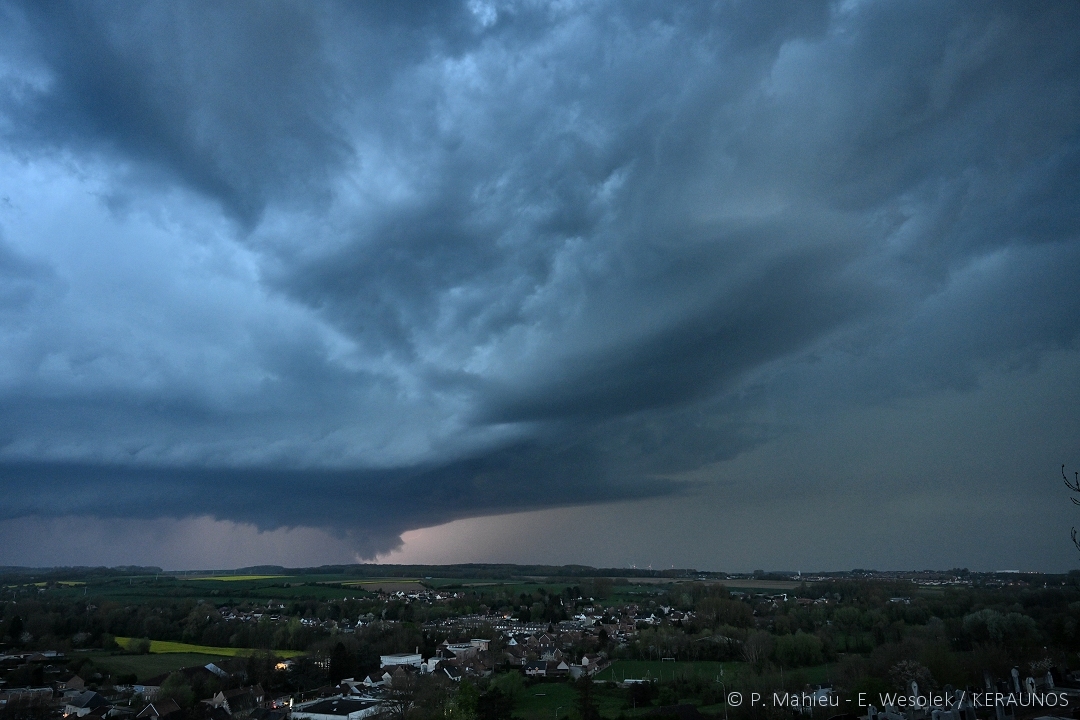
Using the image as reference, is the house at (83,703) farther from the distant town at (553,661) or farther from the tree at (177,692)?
the tree at (177,692)

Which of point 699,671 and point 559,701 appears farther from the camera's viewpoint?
point 699,671

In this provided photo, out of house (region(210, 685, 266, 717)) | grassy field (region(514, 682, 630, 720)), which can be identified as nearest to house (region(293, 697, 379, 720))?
house (region(210, 685, 266, 717))

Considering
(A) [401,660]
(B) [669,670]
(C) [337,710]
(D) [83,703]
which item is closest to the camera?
(C) [337,710]

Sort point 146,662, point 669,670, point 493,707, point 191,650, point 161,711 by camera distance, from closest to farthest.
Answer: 1. point 493,707
2. point 161,711
3. point 669,670
4. point 146,662
5. point 191,650

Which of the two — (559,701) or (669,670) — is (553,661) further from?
(559,701)

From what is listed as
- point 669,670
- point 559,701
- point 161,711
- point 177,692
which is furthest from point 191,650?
point 669,670

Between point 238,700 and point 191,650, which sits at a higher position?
point 238,700

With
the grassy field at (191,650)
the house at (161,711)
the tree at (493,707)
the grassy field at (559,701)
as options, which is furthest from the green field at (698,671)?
the grassy field at (191,650)
